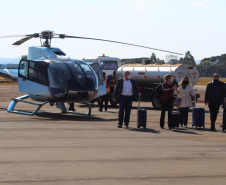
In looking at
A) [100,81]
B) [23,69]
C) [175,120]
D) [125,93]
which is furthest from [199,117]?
[23,69]

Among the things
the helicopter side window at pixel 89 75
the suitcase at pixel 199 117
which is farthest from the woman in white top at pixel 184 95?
the helicopter side window at pixel 89 75

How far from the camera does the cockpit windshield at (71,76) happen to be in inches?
701

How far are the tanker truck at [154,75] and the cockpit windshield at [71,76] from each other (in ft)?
17.1

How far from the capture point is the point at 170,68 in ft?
76.5

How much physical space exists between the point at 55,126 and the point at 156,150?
517cm

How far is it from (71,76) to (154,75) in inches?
257

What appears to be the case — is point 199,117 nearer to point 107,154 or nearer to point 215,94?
point 215,94

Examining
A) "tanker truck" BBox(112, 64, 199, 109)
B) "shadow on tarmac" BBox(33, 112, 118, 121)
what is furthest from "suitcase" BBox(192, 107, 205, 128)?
"tanker truck" BBox(112, 64, 199, 109)

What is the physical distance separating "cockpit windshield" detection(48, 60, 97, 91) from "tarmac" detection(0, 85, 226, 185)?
6.04 feet

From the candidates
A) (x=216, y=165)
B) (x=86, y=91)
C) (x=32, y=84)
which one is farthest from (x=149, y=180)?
(x=32, y=84)

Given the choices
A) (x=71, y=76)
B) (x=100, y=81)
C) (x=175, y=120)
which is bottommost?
(x=175, y=120)

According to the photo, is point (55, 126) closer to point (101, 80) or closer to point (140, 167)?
point (101, 80)

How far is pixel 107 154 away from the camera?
10.1m

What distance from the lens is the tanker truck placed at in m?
22.9
